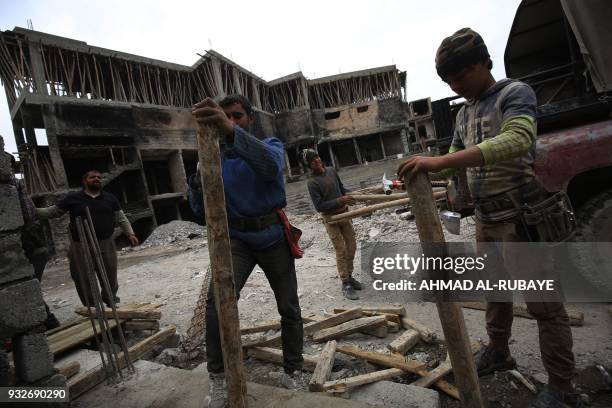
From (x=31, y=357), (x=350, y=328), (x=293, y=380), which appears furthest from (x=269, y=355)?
(x=31, y=357)

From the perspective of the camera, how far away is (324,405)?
186 cm

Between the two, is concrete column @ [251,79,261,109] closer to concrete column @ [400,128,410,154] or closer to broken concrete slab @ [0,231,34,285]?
concrete column @ [400,128,410,154]

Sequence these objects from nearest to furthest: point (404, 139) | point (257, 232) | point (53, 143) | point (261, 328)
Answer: point (257, 232)
point (261, 328)
point (53, 143)
point (404, 139)

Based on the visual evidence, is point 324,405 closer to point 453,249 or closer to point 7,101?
point 453,249

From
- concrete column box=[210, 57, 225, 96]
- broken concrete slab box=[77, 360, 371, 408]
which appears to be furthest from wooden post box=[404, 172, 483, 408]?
concrete column box=[210, 57, 225, 96]

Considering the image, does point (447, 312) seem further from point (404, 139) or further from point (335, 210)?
point (404, 139)

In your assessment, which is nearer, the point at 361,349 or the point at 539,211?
the point at 539,211

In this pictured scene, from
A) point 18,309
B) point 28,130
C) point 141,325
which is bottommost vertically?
point 141,325

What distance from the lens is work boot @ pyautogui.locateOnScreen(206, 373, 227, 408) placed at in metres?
2.00

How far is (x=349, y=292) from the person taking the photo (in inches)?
182

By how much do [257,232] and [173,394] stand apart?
1220 millimetres

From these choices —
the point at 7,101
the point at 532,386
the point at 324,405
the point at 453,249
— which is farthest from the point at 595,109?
the point at 7,101

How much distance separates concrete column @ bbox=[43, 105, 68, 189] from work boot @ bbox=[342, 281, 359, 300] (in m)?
12.7

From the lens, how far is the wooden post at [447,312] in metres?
1.59
